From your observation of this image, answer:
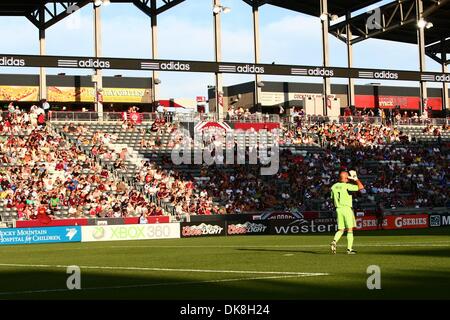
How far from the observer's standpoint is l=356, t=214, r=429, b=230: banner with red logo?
4791 centimetres

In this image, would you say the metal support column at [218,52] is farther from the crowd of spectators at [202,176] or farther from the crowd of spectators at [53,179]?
the crowd of spectators at [53,179]

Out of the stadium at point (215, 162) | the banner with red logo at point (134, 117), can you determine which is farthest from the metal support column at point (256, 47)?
the banner with red logo at point (134, 117)

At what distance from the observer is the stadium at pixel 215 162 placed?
33188 millimetres

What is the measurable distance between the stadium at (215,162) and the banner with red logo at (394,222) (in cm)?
8

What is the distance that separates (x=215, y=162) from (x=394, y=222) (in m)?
11.9

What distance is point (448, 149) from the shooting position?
204 ft

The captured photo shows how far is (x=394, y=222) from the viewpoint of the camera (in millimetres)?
49375

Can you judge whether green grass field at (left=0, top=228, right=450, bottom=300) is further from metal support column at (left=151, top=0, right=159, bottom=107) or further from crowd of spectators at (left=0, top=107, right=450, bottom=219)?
metal support column at (left=151, top=0, right=159, bottom=107)

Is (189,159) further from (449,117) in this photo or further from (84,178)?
(449,117)

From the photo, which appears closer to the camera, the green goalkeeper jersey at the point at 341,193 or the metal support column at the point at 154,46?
the green goalkeeper jersey at the point at 341,193
